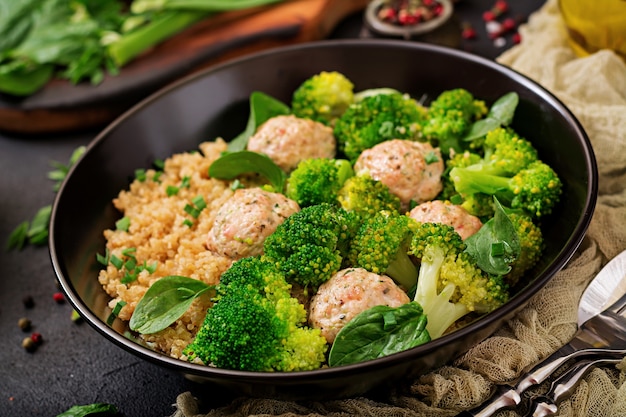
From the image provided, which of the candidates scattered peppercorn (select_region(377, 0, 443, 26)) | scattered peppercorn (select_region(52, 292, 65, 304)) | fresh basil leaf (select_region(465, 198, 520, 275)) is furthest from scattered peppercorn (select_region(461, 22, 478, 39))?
scattered peppercorn (select_region(52, 292, 65, 304))

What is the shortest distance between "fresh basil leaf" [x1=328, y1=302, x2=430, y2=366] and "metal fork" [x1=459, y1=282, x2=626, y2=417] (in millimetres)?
324

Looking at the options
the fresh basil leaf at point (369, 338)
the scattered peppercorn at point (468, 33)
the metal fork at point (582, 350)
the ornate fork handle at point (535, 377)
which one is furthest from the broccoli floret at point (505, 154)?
the scattered peppercorn at point (468, 33)

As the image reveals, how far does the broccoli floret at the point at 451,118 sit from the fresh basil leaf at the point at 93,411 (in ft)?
5.30

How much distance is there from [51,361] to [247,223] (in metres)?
1.07

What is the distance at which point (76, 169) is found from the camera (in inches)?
108

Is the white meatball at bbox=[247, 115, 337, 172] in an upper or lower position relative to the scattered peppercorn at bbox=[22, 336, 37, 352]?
upper

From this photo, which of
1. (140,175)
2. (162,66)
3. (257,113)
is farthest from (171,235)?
(162,66)

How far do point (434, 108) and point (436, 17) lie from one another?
1204 millimetres

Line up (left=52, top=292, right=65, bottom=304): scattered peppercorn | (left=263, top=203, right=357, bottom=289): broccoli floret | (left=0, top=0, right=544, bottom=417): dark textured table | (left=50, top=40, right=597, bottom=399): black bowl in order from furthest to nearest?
(left=52, top=292, right=65, bottom=304): scattered peppercorn < (left=0, top=0, right=544, bottom=417): dark textured table < (left=263, top=203, right=357, bottom=289): broccoli floret < (left=50, top=40, right=597, bottom=399): black bowl

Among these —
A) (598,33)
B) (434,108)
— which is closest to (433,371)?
(434,108)

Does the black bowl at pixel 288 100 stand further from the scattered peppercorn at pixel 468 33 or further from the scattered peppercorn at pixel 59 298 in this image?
the scattered peppercorn at pixel 468 33

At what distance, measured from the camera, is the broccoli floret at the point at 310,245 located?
2148 mm

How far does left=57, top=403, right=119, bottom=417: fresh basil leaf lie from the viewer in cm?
235

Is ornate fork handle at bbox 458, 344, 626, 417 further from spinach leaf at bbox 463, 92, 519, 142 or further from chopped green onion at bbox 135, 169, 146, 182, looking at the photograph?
chopped green onion at bbox 135, 169, 146, 182
